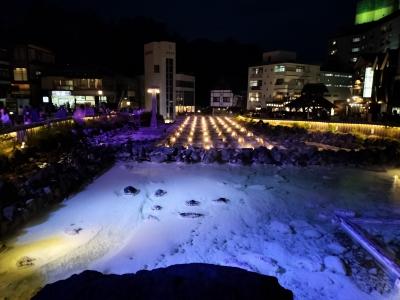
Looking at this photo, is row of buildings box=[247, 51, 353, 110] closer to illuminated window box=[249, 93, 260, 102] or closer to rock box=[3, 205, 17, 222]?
illuminated window box=[249, 93, 260, 102]

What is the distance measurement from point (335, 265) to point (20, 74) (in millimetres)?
35550

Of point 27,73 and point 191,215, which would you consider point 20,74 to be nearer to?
point 27,73

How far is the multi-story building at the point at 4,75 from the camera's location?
26795 millimetres

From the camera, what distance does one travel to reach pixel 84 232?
745 centimetres

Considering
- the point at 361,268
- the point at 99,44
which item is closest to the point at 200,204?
the point at 361,268

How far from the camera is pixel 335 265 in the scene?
6.10 m

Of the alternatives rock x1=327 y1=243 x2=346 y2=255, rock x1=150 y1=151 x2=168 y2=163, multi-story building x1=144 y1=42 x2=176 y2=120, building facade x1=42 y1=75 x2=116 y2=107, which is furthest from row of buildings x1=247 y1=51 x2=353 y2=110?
rock x1=327 y1=243 x2=346 y2=255

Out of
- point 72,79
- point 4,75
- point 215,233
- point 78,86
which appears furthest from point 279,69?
point 215,233

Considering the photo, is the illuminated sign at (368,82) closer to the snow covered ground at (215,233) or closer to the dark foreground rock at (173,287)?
the snow covered ground at (215,233)

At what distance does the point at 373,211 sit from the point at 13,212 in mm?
8917

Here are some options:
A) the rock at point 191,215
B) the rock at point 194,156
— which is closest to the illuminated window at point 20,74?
the rock at point 194,156

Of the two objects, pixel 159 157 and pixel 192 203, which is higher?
pixel 159 157

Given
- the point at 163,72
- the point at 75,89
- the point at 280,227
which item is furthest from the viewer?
the point at 75,89

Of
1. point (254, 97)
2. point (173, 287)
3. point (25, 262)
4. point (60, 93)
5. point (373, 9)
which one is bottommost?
point (25, 262)
